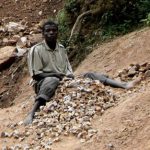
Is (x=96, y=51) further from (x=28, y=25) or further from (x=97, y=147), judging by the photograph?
(x=97, y=147)

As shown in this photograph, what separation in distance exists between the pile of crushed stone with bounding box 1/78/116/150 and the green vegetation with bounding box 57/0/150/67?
3.72 m

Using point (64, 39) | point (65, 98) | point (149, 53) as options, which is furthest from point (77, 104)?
point (64, 39)

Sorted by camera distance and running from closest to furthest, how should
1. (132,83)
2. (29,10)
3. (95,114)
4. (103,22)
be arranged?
(95,114)
(132,83)
(103,22)
(29,10)

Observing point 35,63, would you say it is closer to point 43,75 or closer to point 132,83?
point 43,75

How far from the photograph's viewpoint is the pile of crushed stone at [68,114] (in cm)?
753

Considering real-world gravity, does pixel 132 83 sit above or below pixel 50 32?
below

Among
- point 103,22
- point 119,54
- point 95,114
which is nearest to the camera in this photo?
point 95,114

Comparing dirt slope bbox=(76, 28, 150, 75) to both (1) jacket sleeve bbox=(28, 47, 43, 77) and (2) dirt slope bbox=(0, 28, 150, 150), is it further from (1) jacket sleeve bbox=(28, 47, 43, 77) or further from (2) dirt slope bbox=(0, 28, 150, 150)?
(1) jacket sleeve bbox=(28, 47, 43, 77)

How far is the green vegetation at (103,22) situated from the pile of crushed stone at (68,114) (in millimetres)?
3718

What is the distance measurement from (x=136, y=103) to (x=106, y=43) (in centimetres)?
474

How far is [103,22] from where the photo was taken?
12781 millimetres

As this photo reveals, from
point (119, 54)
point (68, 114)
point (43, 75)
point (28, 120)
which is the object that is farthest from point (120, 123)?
point (119, 54)

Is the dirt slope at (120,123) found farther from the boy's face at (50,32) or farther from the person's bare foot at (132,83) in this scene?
the boy's face at (50,32)

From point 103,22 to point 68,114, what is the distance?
16.7 feet
